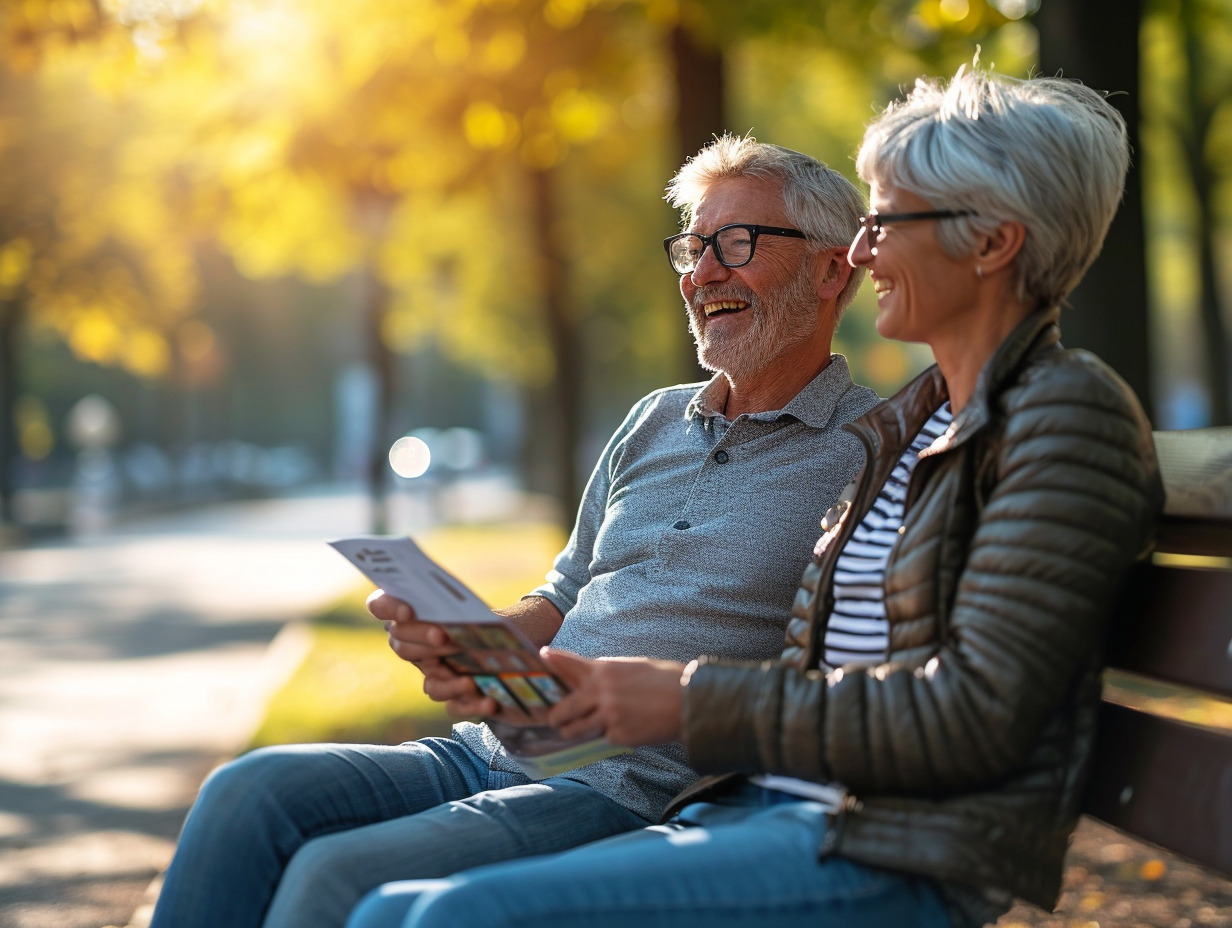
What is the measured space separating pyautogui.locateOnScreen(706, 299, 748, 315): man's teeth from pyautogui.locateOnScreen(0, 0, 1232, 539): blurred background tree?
1.12 metres

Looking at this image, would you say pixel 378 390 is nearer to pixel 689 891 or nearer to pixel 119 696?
pixel 119 696

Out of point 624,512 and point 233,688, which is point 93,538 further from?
point 624,512

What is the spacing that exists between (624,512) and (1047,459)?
1.26 metres

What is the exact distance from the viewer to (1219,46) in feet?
56.7

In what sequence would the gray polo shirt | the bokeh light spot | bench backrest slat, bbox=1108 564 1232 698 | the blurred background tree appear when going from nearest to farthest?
bench backrest slat, bbox=1108 564 1232 698 → the gray polo shirt → the blurred background tree → the bokeh light spot

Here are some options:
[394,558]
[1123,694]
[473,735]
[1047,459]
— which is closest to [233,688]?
[1123,694]

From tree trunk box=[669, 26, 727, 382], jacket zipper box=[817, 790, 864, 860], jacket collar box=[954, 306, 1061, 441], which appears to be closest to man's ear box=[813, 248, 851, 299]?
jacket collar box=[954, 306, 1061, 441]

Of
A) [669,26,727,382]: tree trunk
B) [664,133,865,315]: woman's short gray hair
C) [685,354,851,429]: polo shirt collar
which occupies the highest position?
[669,26,727,382]: tree trunk

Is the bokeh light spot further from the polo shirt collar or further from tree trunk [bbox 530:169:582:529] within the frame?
the polo shirt collar

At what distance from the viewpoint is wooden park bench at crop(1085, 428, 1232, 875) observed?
83.8 inches

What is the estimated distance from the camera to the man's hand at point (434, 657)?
257 centimetres

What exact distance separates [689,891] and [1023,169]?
113cm

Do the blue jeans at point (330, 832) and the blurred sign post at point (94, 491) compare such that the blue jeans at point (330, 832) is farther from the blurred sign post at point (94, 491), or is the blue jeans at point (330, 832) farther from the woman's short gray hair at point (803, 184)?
the blurred sign post at point (94, 491)

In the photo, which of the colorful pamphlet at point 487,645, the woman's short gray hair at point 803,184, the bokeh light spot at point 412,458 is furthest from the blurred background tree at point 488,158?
the bokeh light spot at point 412,458
